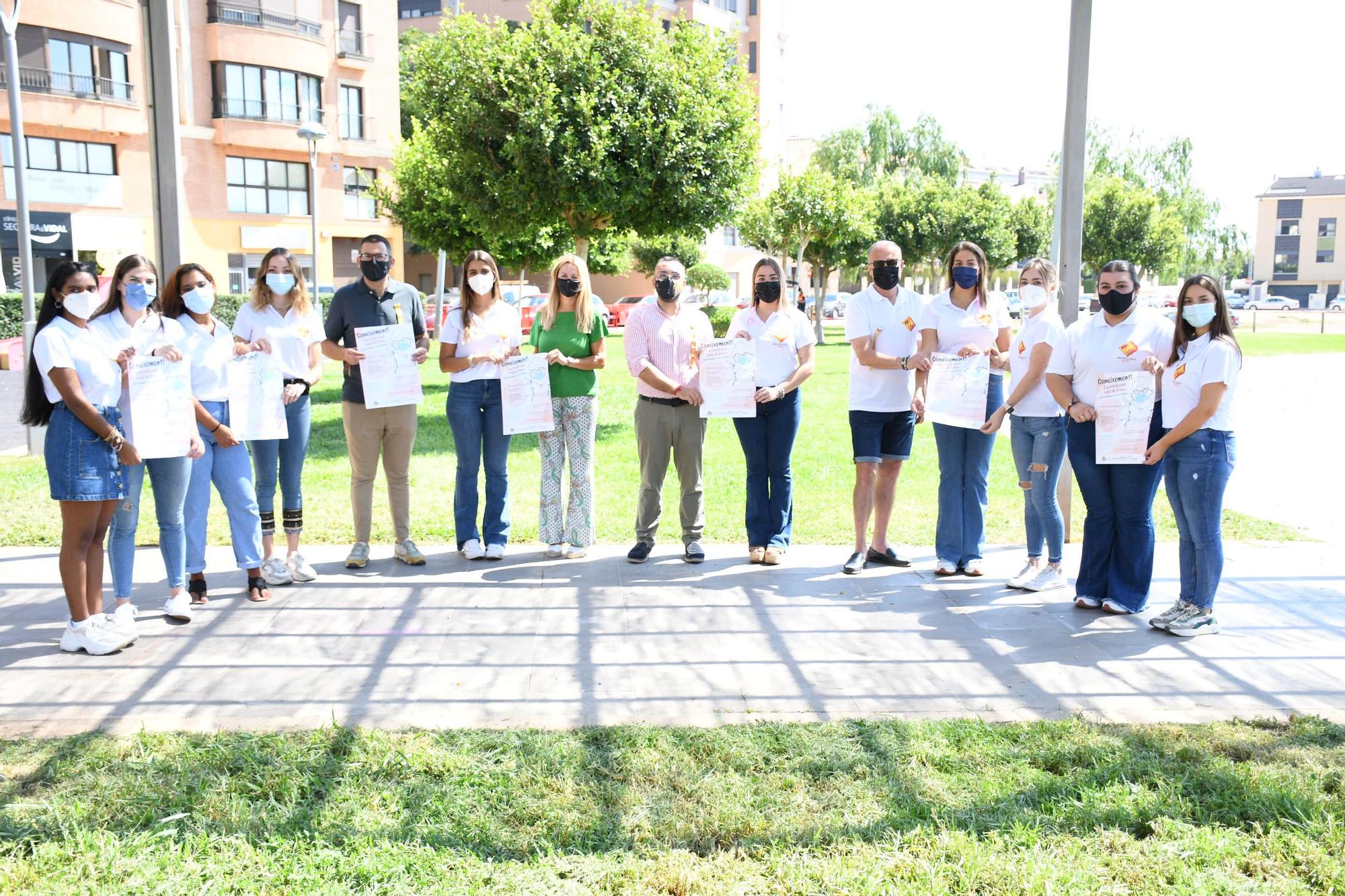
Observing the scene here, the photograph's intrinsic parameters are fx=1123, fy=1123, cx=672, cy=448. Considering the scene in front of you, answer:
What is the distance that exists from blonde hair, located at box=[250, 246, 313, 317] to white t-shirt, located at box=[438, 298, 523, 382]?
0.88m

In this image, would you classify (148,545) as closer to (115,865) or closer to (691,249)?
(115,865)

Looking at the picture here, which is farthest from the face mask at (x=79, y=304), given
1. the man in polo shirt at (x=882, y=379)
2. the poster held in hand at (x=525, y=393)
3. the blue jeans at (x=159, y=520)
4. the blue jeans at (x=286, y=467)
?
the man in polo shirt at (x=882, y=379)

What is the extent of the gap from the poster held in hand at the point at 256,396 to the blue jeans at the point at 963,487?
404cm

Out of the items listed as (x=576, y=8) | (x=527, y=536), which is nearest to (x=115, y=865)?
(x=527, y=536)

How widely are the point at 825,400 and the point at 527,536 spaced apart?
10262 millimetres

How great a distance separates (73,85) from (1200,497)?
3543cm

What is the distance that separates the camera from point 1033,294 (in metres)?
6.76

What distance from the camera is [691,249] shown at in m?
48.4

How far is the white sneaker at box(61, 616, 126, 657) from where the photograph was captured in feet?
18.4

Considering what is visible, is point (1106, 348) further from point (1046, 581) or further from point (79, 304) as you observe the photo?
point (79, 304)

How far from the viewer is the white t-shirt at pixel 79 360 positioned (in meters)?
5.29

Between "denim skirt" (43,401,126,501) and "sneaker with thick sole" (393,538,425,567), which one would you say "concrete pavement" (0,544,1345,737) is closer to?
"sneaker with thick sole" (393,538,425,567)

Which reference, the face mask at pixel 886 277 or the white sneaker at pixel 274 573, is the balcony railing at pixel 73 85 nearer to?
the white sneaker at pixel 274 573

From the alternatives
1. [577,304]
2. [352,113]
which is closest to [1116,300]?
[577,304]
